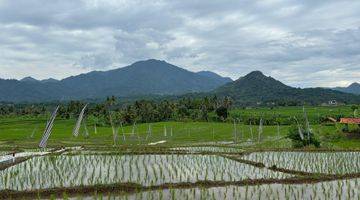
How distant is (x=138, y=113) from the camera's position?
92625mm

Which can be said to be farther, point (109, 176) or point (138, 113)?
point (138, 113)

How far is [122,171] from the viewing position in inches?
796

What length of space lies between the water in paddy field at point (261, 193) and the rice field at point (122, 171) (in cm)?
186

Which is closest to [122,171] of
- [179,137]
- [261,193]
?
[261,193]

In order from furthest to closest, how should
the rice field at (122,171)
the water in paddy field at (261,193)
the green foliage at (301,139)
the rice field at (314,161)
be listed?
the green foliage at (301,139) < the rice field at (314,161) < the rice field at (122,171) < the water in paddy field at (261,193)

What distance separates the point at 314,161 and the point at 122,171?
35.9ft

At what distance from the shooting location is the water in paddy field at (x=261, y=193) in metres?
14.9

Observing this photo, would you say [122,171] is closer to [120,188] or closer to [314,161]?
[120,188]

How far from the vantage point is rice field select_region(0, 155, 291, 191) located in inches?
704

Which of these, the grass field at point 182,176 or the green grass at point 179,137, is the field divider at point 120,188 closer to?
the grass field at point 182,176

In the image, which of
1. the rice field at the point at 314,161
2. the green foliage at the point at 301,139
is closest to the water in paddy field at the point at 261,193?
the rice field at the point at 314,161

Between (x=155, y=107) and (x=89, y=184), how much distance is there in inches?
3187

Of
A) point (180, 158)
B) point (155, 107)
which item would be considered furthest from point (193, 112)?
point (180, 158)

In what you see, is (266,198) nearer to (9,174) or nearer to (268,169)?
(268,169)
